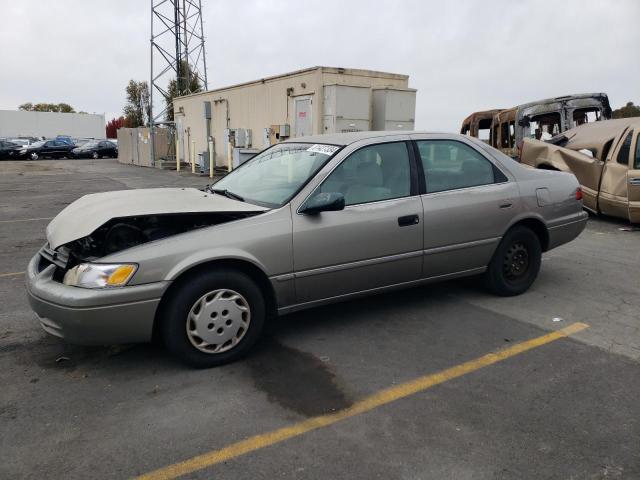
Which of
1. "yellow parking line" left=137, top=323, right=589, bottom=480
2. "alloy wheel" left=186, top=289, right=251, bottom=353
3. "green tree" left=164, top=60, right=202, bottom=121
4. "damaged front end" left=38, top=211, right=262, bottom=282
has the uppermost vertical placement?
"green tree" left=164, top=60, right=202, bottom=121

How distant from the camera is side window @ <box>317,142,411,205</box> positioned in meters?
4.00

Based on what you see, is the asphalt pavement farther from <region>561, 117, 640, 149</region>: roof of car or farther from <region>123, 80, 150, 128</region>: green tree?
<region>123, 80, 150, 128</region>: green tree

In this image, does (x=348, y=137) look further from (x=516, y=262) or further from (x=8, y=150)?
(x=8, y=150)

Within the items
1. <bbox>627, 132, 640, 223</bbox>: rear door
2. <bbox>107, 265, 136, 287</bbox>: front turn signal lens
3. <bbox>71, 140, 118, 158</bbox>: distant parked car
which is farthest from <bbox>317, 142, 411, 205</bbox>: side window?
<bbox>71, 140, 118, 158</bbox>: distant parked car

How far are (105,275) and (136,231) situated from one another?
2.18ft

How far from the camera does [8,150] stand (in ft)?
114

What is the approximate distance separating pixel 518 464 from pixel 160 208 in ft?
8.76

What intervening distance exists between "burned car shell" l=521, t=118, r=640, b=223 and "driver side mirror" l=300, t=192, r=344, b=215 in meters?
6.71

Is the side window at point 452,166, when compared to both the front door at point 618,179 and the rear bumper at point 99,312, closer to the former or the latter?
the rear bumper at point 99,312

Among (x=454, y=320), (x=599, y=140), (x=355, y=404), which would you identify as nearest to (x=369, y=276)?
(x=454, y=320)

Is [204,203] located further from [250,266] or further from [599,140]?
[599,140]

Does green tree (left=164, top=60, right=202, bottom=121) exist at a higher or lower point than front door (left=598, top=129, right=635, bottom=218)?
higher

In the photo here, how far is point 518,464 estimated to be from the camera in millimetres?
2533

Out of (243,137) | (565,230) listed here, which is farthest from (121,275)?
(243,137)
